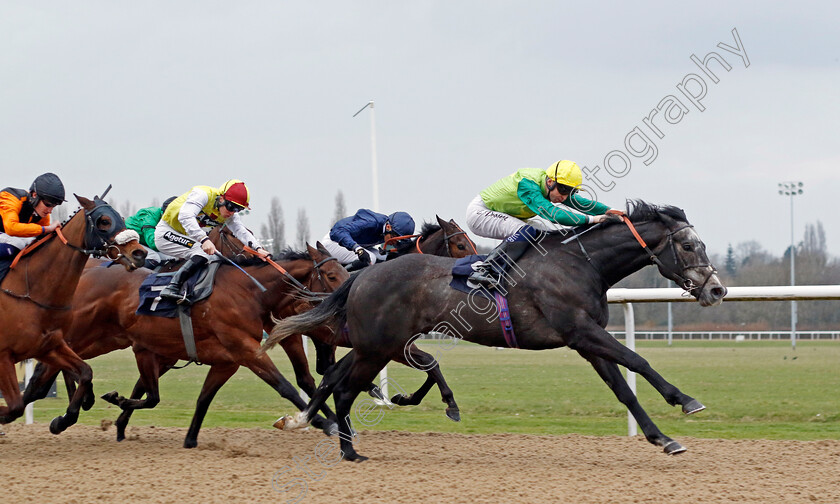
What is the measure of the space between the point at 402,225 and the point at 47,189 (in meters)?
3.39

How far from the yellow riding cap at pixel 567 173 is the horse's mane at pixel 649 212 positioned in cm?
40

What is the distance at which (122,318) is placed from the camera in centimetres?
726

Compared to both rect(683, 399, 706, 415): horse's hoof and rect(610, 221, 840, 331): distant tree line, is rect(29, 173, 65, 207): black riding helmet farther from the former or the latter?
rect(610, 221, 840, 331): distant tree line

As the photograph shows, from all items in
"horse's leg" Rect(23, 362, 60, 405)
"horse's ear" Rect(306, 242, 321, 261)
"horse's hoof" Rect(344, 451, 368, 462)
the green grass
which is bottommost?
the green grass

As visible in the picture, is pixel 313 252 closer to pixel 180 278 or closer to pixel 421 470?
pixel 180 278

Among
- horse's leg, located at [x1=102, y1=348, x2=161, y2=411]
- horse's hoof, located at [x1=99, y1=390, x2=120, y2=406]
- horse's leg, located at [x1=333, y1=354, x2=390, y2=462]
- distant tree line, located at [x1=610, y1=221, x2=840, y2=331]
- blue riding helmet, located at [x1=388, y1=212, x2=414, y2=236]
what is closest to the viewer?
horse's leg, located at [x1=333, y1=354, x2=390, y2=462]

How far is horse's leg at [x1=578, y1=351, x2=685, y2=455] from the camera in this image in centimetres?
511

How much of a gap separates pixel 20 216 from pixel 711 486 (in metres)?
4.97

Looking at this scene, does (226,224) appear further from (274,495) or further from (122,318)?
(274,495)

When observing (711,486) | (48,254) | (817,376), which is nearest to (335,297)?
(48,254)

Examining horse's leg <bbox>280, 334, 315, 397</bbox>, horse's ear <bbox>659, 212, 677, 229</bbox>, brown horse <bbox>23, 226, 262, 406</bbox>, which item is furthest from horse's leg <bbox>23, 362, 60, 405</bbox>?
horse's ear <bbox>659, 212, 677, 229</bbox>

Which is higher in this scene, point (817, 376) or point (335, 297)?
point (335, 297)

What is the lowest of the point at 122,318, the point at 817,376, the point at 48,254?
the point at 817,376

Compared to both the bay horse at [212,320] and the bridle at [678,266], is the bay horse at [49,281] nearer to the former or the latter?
the bay horse at [212,320]
